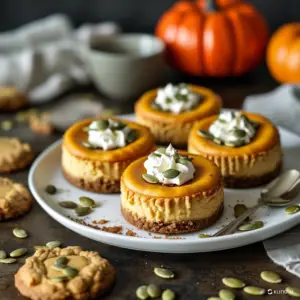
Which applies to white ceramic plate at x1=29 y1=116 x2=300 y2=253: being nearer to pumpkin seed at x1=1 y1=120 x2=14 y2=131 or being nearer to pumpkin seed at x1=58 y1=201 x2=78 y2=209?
pumpkin seed at x1=58 y1=201 x2=78 y2=209

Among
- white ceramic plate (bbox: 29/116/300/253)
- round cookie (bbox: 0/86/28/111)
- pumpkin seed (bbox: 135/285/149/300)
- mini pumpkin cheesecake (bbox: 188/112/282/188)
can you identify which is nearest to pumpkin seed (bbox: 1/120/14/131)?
round cookie (bbox: 0/86/28/111)

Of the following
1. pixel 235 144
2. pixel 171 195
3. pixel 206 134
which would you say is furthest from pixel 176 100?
pixel 171 195

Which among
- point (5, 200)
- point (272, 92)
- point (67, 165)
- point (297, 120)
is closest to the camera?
point (5, 200)

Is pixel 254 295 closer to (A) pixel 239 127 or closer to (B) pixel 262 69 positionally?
(A) pixel 239 127

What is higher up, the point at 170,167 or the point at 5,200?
the point at 170,167

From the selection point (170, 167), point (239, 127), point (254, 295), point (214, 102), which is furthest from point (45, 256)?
point (214, 102)
